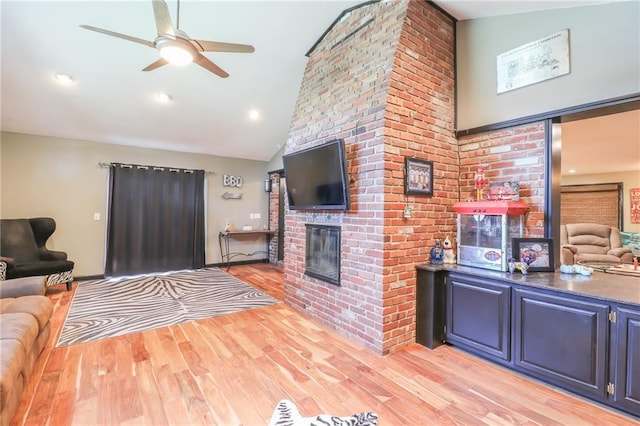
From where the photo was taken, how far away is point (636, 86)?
6.98 ft

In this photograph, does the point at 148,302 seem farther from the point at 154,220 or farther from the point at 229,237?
the point at 229,237

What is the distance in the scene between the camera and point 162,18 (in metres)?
1.96

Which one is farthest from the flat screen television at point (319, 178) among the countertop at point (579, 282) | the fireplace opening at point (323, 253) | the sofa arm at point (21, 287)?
the sofa arm at point (21, 287)

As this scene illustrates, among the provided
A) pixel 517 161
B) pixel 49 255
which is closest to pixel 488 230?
pixel 517 161

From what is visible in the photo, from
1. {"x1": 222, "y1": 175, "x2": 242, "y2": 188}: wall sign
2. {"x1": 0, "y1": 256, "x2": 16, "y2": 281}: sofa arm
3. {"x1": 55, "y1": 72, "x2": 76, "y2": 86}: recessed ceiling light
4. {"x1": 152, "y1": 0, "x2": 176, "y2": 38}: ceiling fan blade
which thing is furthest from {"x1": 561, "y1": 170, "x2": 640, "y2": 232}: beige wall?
{"x1": 0, "y1": 256, "x2": 16, "y2": 281}: sofa arm

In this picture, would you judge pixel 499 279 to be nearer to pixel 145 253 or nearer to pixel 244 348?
pixel 244 348

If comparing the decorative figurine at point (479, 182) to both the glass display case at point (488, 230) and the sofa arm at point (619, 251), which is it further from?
the sofa arm at point (619, 251)

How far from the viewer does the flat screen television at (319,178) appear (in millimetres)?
2852

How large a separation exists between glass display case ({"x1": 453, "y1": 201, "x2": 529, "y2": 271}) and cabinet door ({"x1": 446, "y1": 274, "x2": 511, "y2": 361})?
258 mm

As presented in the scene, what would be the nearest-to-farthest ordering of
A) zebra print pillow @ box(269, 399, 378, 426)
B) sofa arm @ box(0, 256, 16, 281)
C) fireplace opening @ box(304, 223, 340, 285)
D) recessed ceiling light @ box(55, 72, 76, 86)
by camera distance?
zebra print pillow @ box(269, 399, 378, 426) < fireplace opening @ box(304, 223, 340, 285) < recessed ceiling light @ box(55, 72, 76, 86) < sofa arm @ box(0, 256, 16, 281)

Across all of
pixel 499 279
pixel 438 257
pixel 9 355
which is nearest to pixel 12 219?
pixel 9 355

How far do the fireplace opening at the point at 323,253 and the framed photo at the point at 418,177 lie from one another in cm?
84

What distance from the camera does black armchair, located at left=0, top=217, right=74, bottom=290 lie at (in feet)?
13.8

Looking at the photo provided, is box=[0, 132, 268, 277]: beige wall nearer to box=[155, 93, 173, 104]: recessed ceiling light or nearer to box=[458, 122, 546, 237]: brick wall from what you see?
box=[155, 93, 173, 104]: recessed ceiling light
